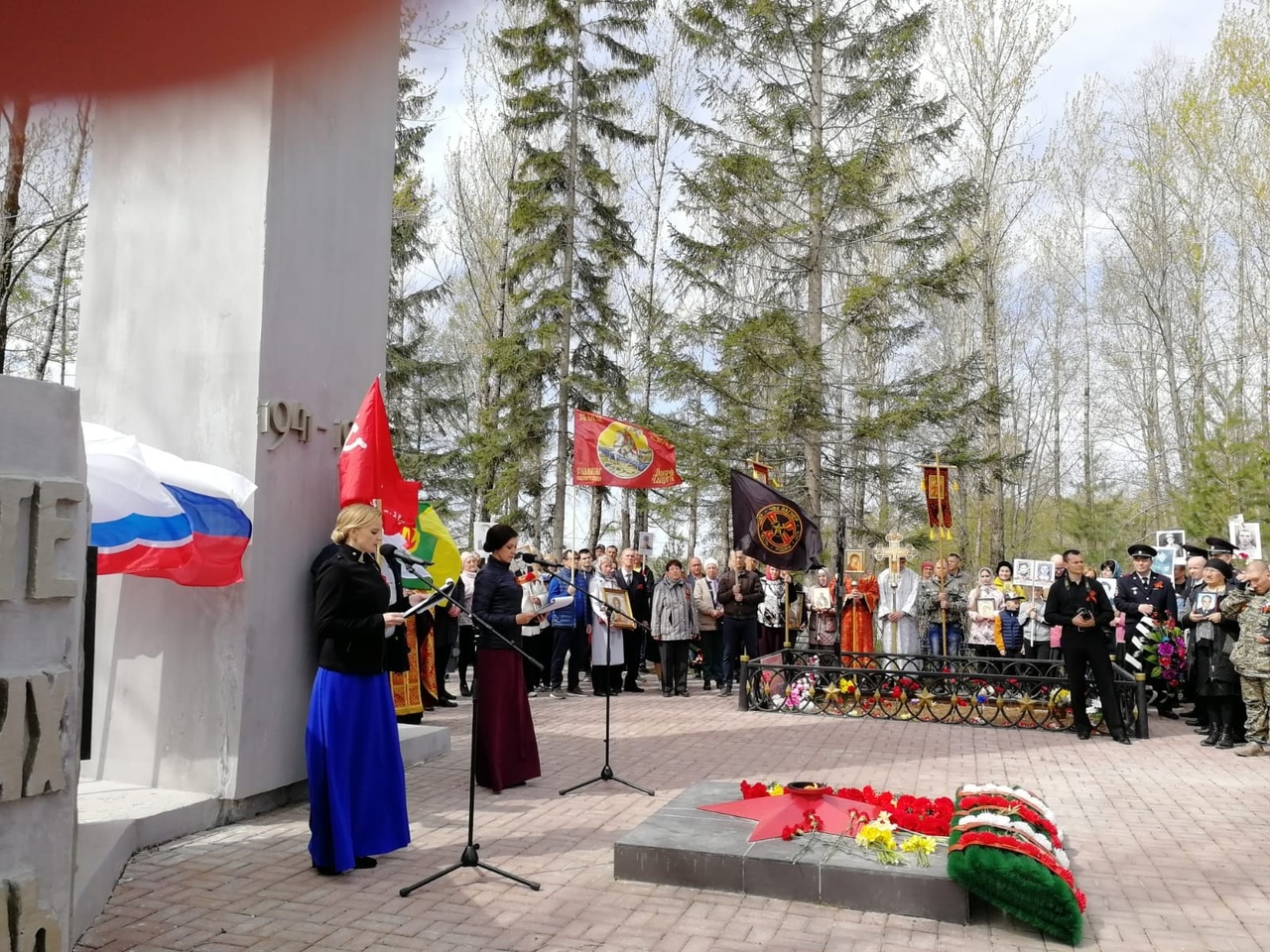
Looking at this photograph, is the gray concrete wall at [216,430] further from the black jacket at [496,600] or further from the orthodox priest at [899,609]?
the orthodox priest at [899,609]

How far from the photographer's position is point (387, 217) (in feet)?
26.1

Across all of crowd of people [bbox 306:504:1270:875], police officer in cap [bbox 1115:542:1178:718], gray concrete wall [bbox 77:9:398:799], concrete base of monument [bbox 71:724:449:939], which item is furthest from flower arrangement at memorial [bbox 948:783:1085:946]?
police officer in cap [bbox 1115:542:1178:718]

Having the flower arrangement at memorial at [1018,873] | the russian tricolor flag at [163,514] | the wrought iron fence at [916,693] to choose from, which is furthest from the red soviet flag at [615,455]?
the flower arrangement at memorial at [1018,873]

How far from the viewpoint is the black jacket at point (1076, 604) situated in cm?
1018

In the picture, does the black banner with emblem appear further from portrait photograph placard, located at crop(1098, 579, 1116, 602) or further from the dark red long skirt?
the dark red long skirt

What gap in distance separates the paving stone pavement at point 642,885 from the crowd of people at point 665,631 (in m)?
0.50

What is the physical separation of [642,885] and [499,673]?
248 cm

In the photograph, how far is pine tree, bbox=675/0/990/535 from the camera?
19938 mm

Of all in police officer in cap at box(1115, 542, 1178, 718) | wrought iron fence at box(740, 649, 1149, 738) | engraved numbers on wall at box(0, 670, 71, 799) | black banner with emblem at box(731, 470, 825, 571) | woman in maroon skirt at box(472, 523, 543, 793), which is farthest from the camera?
black banner with emblem at box(731, 470, 825, 571)

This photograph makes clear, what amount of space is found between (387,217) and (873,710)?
801 cm

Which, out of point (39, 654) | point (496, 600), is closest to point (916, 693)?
point (496, 600)

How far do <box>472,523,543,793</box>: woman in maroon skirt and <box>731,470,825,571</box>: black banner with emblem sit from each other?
5949mm

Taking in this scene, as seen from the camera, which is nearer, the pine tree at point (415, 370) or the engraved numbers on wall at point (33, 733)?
the engraved numbers on wall at point (33, 733)

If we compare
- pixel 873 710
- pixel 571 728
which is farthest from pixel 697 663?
pixel 571 728
